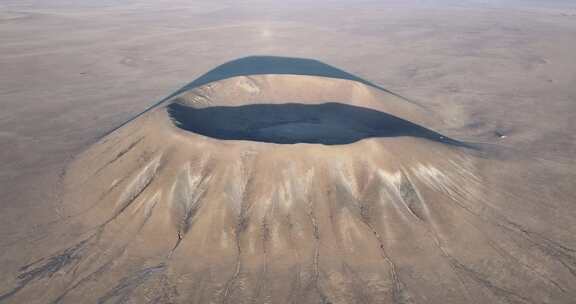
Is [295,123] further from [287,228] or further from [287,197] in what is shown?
[287,228]

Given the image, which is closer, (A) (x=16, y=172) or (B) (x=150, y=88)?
(A) (x=16, y=172)

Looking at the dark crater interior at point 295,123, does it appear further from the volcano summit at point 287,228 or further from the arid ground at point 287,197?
the volcano summit at point 287,228

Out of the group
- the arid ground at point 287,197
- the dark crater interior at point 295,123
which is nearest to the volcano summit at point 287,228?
the arid ground at point 287,197

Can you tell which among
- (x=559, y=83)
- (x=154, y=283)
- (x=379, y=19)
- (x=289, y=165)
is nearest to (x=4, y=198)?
(x=154, y=283)

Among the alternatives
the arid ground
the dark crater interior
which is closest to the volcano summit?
the arid ground

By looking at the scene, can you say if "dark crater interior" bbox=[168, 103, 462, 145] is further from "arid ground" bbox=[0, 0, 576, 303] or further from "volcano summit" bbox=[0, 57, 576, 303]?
"volcano summit" bbox=[0, 57, 576, 303]

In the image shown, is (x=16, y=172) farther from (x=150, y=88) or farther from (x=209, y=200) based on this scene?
(x=150, y=88)

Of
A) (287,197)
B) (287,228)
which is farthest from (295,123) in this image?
(287,228)
